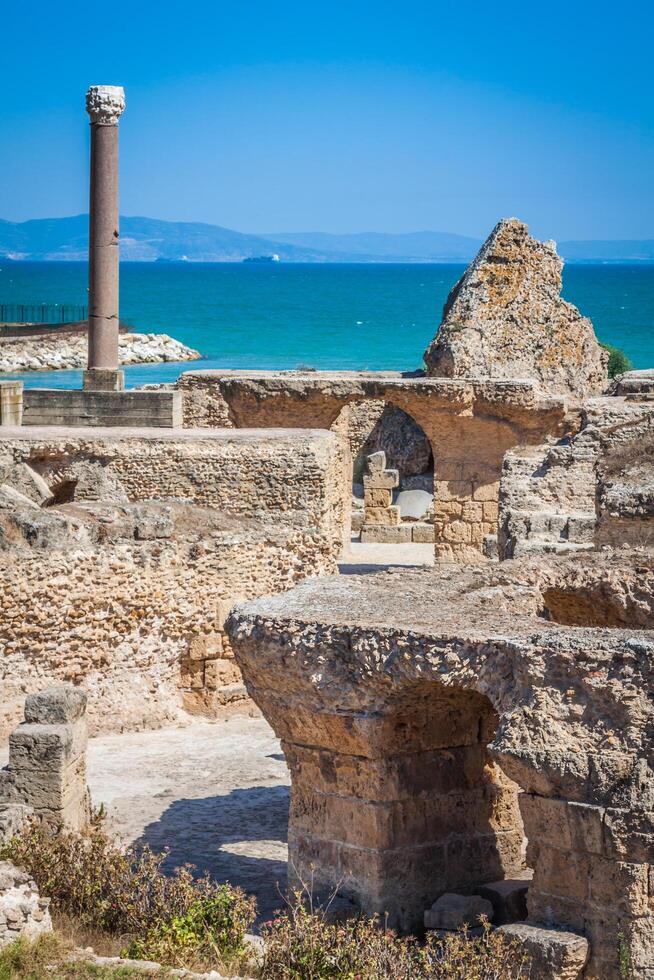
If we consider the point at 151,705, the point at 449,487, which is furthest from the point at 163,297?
the point at 151,705

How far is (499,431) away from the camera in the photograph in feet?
68.5

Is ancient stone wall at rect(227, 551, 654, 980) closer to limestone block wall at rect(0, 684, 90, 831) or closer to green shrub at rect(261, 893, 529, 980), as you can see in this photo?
green shrub at rect(261, 893, 529, 980)

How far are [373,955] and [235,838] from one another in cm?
343

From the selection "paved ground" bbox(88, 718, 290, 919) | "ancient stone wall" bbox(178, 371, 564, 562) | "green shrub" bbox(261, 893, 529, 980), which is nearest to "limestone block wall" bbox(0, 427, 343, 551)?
"paved ground" bbox(88, 718, 290, 919)

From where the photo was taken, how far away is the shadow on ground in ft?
31.9

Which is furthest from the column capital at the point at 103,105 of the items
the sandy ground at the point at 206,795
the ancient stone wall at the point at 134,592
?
the sandy ground at the point at 206,795

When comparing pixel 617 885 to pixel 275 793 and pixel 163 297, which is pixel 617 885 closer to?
pixel 275 793

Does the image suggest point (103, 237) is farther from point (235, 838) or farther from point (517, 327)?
point (235, 838)

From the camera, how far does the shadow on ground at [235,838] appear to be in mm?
9711

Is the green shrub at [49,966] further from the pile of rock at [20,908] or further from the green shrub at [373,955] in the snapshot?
the green shrub at [373,955]

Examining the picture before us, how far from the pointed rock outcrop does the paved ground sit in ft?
32.8

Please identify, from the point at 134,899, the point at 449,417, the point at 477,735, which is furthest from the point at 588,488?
the point at 449,417

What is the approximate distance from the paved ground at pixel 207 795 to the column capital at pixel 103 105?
43.3 feet

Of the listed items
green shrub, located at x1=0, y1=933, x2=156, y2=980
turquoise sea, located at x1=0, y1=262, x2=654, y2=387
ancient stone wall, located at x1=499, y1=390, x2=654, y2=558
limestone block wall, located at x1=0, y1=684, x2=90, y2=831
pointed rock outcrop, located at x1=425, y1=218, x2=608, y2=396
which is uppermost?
turquoise sea, located at x1=0, y1=262, x2=654, y2=387
